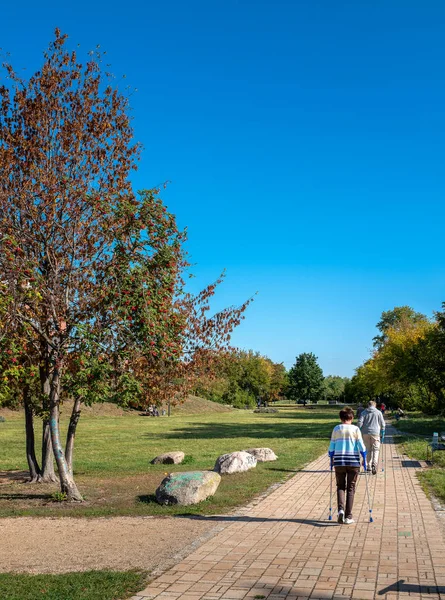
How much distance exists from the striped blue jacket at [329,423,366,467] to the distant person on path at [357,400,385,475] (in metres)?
5.95

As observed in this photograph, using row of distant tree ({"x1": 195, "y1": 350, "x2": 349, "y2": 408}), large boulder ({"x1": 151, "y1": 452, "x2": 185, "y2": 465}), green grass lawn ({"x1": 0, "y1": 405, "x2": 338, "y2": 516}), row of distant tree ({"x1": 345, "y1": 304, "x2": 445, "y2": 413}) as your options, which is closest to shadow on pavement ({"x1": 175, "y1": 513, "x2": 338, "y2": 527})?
green grass lawn ({"x1": 0, "y1": 405, "x2": 338, "y2": 516})

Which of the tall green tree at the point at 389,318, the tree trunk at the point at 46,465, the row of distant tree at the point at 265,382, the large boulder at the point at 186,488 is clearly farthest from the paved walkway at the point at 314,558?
the tall green tree at the point at 389,318

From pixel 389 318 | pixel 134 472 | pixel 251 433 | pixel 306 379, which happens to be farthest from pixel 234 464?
pixel 306 379

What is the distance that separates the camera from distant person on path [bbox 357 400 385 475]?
51.1 ft

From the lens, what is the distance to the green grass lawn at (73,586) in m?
6.19

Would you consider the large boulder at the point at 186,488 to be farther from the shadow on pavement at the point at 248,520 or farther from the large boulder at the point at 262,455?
the large boulder at the point at 262,455

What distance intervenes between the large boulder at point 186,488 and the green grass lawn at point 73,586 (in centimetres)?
468

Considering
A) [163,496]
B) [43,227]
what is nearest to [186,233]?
[43,227]

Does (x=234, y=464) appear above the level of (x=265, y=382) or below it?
below

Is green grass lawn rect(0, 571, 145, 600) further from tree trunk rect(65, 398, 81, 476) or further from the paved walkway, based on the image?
tree trunk rect(65, 398, 81, 476)

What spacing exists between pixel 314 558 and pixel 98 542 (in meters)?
3.12

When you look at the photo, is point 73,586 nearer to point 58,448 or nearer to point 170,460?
point 58,448

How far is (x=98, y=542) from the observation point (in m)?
8.75

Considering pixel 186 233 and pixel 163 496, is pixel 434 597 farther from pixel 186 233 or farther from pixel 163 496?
pixel 186 233
